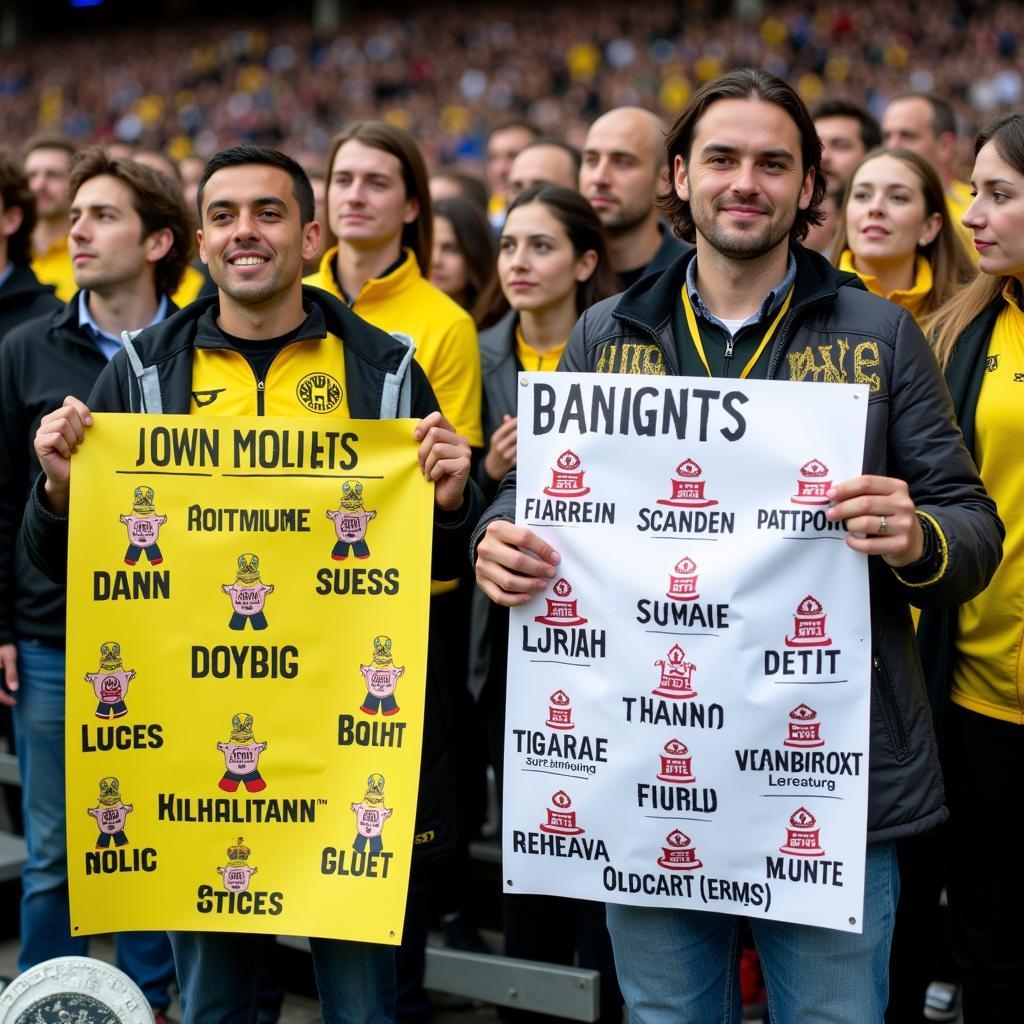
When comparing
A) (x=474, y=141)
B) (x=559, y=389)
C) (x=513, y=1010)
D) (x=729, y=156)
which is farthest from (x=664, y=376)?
(x=474, y=141)

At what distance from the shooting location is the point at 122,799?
3135mm

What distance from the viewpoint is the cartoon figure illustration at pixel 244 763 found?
3111mm

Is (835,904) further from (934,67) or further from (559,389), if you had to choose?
(934,67)

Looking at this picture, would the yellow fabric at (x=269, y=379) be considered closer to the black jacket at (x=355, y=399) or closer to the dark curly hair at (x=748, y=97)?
the black jacket at (x=355, y=399)

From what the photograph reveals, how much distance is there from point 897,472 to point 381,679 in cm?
119

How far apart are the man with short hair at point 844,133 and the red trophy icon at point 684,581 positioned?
12.5 ft

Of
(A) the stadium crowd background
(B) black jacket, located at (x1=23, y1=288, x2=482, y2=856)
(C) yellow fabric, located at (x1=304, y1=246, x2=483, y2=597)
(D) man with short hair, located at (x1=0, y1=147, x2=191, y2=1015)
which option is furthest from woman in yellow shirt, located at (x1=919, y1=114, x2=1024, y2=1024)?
(A) the stadium crowd background

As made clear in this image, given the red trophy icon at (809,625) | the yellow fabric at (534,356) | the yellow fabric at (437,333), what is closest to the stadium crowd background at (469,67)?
the yellow fabric at (534,356)

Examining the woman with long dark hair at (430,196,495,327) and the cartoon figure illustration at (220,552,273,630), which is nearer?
the cartoon figure illustration at (220,552,273,630)

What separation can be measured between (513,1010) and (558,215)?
252cm

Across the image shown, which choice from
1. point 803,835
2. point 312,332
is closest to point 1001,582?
point 803,835

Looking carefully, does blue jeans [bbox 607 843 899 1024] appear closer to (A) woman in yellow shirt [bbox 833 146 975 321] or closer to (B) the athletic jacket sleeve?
(B) the athletic jacket sleeve

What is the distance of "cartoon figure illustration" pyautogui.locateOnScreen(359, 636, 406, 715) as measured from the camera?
10.1ft

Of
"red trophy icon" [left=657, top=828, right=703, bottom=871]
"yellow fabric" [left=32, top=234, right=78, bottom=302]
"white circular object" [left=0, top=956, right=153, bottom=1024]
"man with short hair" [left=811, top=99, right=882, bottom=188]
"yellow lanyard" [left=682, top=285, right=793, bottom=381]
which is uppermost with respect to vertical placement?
"man with short hair" [left=811, top=99, right=882, bottom=188]
